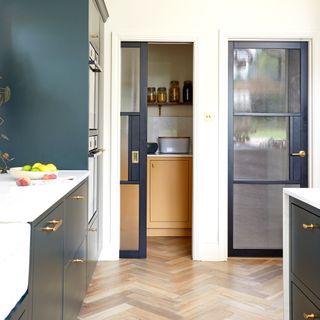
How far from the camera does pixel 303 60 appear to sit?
3543mm

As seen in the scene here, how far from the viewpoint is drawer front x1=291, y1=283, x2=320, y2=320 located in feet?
4.97

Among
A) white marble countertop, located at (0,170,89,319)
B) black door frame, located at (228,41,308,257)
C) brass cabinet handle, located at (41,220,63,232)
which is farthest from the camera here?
black door frame, located at (228,41,308,257)

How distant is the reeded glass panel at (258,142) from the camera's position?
3586 mm

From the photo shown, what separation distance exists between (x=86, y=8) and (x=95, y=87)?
25.8 inches

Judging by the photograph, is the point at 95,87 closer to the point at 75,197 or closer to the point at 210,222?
the point at 75,197

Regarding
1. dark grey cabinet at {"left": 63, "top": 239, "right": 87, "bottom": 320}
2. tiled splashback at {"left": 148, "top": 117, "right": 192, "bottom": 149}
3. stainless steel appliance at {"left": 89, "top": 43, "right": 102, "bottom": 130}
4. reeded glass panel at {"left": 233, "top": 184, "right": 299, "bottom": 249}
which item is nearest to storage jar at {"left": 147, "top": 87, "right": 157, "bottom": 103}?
tiled splashback at {"left": 148, "top": 117, "right": 192, "bottom": 149}

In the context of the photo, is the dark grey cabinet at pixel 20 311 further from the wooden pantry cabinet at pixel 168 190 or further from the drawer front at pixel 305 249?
the wooden pantry cabinet at pixel 168 190

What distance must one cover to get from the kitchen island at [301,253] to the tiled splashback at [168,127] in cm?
321

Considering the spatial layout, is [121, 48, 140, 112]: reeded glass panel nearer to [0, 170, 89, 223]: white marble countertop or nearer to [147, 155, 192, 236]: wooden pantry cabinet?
[147, 155, 192, 236]: wooden pantry cabinet

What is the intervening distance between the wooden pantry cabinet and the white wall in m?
0.84

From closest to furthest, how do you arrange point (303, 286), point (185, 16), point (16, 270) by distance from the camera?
point (16, 270), point (303, 286), point (185, 16)

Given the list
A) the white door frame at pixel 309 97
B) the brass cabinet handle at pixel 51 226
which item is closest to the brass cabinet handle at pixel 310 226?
the brass cabinet handle at pixel 51 226

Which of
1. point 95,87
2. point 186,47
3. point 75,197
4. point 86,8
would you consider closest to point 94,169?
point 95,87

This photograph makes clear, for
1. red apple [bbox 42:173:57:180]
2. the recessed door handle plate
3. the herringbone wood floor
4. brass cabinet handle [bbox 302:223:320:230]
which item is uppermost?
the recessed door handle plate
